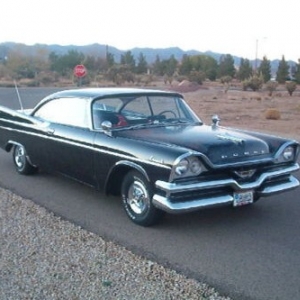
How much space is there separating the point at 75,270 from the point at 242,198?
1.98 meters

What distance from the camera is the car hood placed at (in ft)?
16.2

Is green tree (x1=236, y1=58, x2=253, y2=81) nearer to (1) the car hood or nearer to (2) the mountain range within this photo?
(2) the mountain range

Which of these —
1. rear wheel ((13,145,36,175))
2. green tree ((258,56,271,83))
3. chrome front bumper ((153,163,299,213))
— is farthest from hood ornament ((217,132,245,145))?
green tree ((258,56,271,83))

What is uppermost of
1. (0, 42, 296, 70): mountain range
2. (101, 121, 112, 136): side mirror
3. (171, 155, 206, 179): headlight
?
(101, 121, 112, 136): side mirror

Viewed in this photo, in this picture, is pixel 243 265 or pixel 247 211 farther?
pixel 247 211

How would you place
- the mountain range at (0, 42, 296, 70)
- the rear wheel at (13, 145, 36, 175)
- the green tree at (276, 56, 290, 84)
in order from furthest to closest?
the mountain range at (0, 42, 296, 70) < the green tree at (276, 56, 290, 84) < the rear wheel at (13, 145, 36, 175)

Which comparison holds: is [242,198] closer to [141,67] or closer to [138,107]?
[138,107]

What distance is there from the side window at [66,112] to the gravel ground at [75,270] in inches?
61.4

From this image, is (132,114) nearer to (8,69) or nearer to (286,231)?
(286,231)

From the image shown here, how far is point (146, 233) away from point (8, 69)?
2898 inches

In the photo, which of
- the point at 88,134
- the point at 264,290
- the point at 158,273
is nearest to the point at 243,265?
the point at 264,290

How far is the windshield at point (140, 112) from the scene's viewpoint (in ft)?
19.4

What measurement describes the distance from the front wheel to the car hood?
1.50 ft

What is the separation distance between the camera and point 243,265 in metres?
4.16
